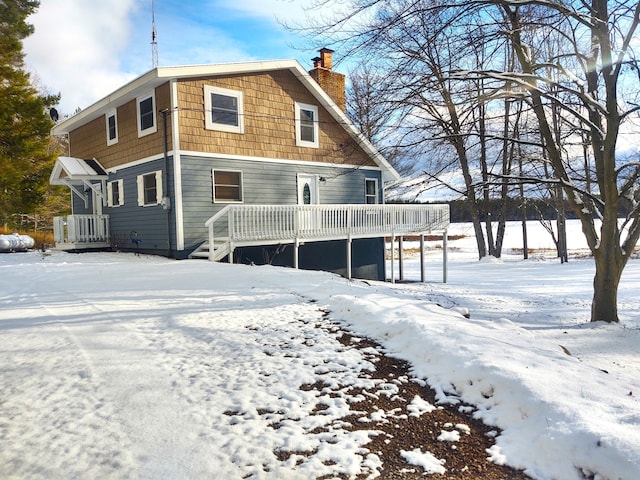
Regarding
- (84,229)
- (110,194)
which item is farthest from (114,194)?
(84,229)

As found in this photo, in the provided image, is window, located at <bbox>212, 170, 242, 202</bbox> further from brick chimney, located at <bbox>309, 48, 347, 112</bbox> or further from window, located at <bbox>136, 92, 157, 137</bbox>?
brick chimney, located at <bbox>309, 48, 347, 112</bbox>

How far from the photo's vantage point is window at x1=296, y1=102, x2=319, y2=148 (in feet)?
49.4

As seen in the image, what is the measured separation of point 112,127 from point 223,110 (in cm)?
478

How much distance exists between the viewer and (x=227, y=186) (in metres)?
13.3

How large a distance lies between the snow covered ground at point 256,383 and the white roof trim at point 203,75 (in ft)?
19.3

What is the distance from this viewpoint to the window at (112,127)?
48.6 feet

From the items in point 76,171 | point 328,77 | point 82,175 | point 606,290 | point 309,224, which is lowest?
point 606,290

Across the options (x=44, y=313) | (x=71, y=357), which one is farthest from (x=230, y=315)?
(x=44, y=313)

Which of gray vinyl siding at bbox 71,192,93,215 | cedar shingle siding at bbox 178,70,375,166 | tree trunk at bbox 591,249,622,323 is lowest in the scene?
tree trunk at bbox 591,249,622,323

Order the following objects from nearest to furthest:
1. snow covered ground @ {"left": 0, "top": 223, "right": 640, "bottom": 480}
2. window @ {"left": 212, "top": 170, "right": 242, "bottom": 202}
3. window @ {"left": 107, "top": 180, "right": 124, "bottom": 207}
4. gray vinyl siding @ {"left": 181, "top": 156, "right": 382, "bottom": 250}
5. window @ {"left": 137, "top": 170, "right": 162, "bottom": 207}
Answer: snow covered ground @ {"left": 0, "top": 223, "right": 640, "bottom": 480}
gray vinyl siding @ {"left": 181, "top": 156, "right": 382, "bottom": 250}
window @ {"left": 212, "top": 170, "right": 242, "bottom": 202}
window @ {"left": 137, "top": 170, "right": 162, "bottom": 207}
window @ {"left": 107, "top": 180, "right": 124, "bottom": 207}

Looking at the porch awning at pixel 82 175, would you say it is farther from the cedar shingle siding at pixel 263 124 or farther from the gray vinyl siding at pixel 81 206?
the cedar shingle siding at pixel 263 124

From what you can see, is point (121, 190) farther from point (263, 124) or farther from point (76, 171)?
point (263, 124)

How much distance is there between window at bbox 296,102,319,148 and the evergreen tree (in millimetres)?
13197

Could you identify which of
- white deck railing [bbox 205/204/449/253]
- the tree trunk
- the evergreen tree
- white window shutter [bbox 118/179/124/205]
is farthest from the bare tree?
the evergreen tree
